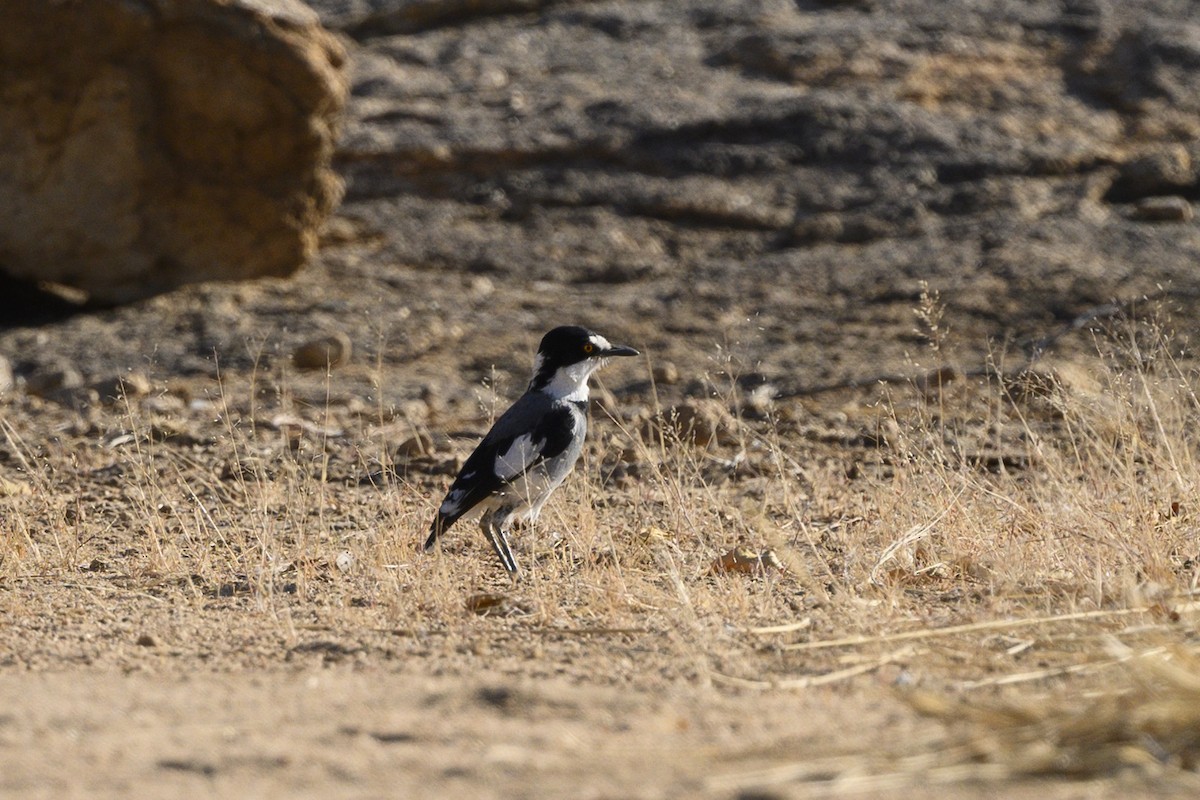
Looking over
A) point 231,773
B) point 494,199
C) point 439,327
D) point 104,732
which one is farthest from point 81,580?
point 494,199

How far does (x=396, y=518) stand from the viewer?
664 cm

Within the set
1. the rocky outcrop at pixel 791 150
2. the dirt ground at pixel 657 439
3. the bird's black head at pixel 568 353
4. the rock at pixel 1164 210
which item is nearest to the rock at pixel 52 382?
the dirt ground at pixel 657 439

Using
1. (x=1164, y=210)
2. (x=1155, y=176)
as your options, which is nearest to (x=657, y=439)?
(x=1164, y=210)

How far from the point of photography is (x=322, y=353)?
33.0 ft

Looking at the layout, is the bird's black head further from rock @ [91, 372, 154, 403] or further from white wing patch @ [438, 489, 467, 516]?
rock @ [91, 372, 154, 403]

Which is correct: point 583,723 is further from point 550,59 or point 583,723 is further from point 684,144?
point 550,59

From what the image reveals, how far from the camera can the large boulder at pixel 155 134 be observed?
10.5 meters

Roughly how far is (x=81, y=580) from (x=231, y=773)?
3.08 metres

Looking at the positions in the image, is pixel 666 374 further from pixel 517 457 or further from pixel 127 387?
pixel 127 387

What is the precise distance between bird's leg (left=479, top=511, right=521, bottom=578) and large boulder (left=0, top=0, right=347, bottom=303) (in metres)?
5.18

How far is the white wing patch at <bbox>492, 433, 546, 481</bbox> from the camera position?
651 centimetres

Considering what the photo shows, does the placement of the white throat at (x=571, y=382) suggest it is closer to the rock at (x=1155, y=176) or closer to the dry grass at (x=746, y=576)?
the dry grass at (x=746, y=576)

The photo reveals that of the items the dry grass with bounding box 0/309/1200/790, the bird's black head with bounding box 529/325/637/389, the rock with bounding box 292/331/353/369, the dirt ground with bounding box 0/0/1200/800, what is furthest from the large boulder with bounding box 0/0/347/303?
the bird's black head with bounding box 529/325/637/389

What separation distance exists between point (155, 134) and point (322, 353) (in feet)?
7.56
